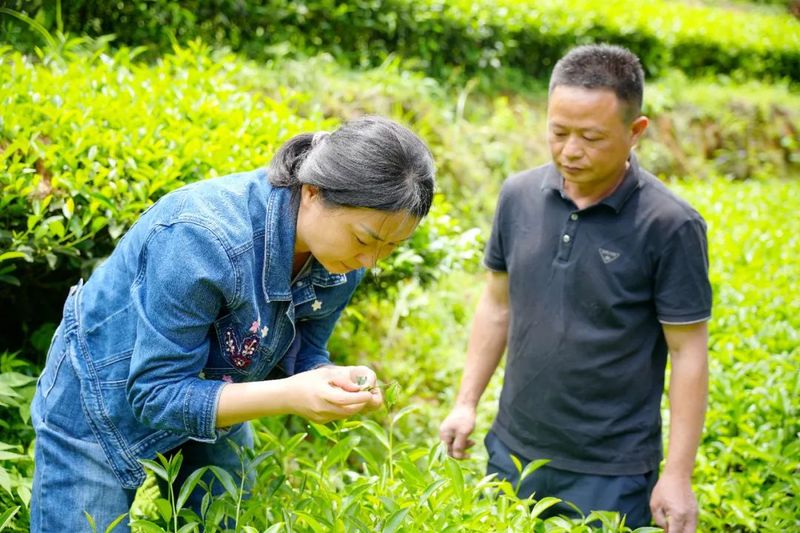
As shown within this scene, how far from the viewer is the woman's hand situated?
1.67 metres

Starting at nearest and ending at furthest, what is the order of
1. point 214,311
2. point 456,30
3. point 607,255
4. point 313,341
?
1. point 214,311
2. point 313,341
3. point 607,255
4. point 456,30

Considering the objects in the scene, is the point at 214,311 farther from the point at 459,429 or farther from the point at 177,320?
the point at 459,429

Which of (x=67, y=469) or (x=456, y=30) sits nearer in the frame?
(x=67, y=469)

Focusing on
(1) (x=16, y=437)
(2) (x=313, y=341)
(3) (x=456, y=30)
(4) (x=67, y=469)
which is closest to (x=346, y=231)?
(2) (x=313, y=341)

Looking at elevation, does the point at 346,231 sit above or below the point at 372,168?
below

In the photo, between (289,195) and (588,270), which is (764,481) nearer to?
(588,270)

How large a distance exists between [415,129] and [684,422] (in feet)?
10.6

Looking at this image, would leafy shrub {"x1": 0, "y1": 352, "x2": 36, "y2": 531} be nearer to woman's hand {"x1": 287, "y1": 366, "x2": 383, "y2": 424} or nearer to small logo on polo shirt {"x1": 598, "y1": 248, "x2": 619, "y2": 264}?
woman's hand {"x1": 287, "y1": 366, "x2": 383, "y2": 424}

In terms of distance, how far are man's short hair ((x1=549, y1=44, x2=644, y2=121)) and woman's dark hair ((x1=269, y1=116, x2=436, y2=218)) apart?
0.89 meters

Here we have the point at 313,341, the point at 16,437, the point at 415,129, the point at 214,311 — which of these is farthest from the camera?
the point at 415,129

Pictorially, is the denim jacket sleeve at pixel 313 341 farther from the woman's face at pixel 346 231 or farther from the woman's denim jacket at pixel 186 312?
the woman's face at pixel 346 231

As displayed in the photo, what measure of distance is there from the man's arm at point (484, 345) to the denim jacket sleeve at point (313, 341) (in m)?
0.82

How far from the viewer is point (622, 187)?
2.58 meters

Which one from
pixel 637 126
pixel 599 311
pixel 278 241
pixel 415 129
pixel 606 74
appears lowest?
pixel 415 129
